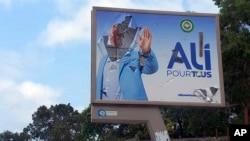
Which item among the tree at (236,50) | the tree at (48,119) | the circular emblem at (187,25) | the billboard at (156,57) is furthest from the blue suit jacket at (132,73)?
the tree at (48,119)

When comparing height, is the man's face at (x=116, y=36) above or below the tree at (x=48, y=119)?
above

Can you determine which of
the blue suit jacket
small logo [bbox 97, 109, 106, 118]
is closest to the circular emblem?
the blue suit jacket

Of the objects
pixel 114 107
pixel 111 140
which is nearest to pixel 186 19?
pixel 114 107

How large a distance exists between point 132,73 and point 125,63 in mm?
304

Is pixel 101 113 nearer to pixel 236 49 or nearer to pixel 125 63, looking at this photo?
pixel 125 63

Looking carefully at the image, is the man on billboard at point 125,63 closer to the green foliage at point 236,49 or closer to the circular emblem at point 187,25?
the circular emblem at point 187,25

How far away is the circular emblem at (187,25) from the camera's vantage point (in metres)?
12.4

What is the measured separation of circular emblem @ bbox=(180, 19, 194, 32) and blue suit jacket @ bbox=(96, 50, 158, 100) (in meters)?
1.07

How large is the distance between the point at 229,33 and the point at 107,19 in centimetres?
483

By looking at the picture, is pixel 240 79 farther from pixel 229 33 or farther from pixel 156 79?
pixel 156 79

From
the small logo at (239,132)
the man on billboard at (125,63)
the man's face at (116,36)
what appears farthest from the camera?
the man's face at (116,36)

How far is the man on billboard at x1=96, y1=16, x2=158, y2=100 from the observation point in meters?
11.7

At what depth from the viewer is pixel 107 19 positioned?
40.0 ft

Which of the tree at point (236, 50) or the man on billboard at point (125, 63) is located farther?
the tree at point (236, 50)
